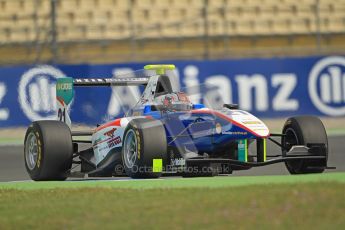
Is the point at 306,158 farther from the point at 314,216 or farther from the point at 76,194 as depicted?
the point at 314,216

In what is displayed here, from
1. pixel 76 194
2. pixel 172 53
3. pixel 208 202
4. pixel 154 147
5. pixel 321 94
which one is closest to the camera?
pixel 208 202

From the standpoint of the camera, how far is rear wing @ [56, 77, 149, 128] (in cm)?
1389

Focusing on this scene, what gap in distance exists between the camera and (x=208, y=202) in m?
9.10

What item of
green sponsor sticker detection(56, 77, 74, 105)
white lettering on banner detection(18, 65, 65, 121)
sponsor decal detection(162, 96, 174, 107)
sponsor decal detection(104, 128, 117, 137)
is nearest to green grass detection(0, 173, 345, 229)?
sponsor decal detection(104, 128, 117, 137)

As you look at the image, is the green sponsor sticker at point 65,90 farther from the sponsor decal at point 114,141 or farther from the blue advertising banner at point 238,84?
the blue advertising banner at point 238,84

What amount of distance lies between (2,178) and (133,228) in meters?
7.02

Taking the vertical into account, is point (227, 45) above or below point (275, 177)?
above

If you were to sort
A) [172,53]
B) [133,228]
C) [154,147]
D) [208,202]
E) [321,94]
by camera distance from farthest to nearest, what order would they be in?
[172,53] → [321,94] → [154,147] → [208,202] → [133,228]

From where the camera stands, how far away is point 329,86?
898 inches

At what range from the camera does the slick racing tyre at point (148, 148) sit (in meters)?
11.7

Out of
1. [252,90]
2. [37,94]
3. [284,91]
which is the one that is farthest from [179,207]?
[284,91]

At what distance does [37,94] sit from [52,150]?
899 cm

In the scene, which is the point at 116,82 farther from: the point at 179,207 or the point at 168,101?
the point at 179,207

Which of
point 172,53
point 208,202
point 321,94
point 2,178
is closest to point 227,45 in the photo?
point 172,53
